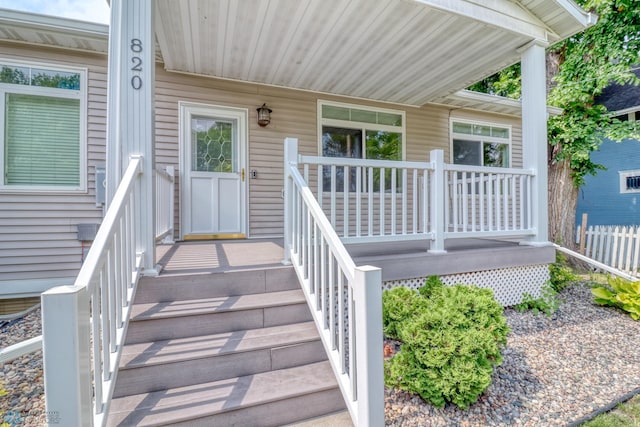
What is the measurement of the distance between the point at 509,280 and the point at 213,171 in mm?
4290

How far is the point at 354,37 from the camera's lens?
12.5ft

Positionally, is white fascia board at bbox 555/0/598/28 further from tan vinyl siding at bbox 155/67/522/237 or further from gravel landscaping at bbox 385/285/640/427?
gravel landscaping at bbox 385/285/640/427

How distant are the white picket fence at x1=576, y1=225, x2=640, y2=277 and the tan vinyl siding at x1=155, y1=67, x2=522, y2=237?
5.26m

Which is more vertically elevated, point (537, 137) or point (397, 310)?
point (537, 137)

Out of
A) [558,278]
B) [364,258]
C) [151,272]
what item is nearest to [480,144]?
[558,278]

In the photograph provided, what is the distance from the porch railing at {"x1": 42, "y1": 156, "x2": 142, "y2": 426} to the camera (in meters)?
1.11

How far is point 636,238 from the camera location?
5.79m

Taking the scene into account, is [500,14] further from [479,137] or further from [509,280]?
[479,137]

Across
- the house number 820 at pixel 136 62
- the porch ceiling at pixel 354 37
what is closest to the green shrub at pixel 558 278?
the porch ceiling at pixel 354 37

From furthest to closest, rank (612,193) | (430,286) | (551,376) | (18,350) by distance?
1. (612,193)
2. (430,286)
3. (551,376)
4. (18,350)

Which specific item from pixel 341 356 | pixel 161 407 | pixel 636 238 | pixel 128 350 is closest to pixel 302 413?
pixel 341 356

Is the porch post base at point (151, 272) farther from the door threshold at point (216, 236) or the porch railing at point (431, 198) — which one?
the door threshold at point (216, 236)

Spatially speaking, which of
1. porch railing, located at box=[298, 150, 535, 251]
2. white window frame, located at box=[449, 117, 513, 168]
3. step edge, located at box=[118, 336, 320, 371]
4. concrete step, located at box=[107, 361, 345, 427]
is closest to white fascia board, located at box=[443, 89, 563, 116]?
white window frame, located at box=[449, 117, 513, 168]

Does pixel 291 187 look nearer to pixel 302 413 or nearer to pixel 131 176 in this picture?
pixel 131 176
